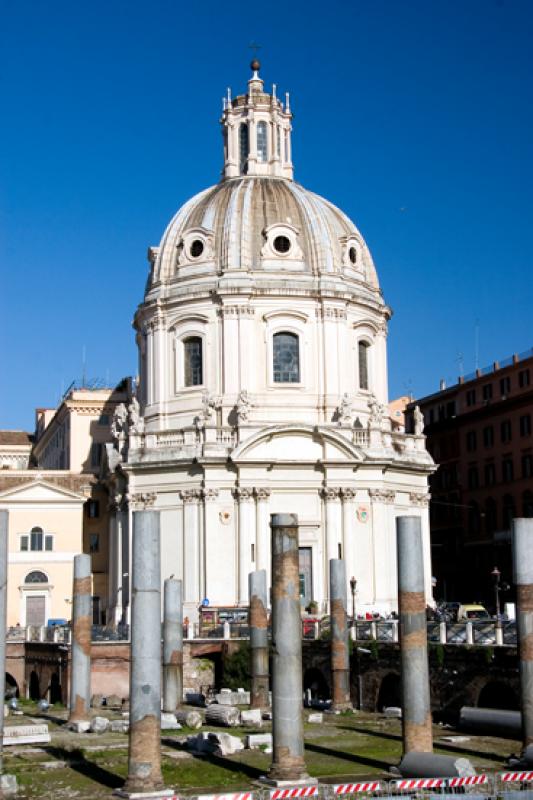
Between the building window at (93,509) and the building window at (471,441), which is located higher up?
the building window at (471,441)

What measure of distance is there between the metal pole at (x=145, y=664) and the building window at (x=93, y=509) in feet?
151

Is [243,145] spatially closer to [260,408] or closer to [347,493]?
[260,408]

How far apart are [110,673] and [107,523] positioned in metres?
20.7

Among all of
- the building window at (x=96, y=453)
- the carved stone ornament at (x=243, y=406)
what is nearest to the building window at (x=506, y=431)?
the carved stone ornament at (x=243, y=406)

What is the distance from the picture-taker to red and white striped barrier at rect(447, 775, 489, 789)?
25.8 metres

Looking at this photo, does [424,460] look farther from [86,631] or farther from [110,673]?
[86,631]

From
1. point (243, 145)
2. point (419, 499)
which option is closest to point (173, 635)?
point (419, 499)

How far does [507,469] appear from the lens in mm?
81125

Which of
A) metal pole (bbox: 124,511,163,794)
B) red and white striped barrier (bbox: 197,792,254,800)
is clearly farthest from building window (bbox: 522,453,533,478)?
red and white striped barrier (bbox: 197,792,254,800)

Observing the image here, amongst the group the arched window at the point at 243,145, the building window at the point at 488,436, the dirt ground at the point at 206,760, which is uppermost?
the arched window at the point at 243,145

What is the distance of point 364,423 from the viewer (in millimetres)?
68938

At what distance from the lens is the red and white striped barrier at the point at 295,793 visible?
2541cm

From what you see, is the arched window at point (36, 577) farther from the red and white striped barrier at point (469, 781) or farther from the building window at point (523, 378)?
→ the red and white striped barrier at point (469, 781)

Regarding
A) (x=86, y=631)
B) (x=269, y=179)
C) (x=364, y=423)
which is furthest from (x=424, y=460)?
(x=86, y=631)
